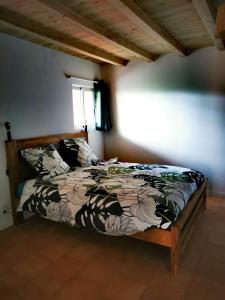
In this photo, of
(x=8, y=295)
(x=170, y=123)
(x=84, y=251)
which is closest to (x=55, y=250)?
(x=84, y=251)

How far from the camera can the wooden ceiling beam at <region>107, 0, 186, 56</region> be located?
200cm

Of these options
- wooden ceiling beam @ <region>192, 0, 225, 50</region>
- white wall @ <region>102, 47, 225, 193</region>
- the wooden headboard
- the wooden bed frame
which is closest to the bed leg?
the wooden bed frame

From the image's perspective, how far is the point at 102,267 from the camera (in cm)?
207

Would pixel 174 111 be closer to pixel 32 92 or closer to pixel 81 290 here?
pixel 32 92

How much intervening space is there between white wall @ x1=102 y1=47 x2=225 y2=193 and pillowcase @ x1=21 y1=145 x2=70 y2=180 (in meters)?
1.81

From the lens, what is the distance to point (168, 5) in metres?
2.19

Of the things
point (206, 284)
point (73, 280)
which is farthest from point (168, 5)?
point (73, 280)

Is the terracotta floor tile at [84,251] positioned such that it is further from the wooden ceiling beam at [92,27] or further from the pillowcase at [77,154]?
the wooden ceiling beam at [92,27]

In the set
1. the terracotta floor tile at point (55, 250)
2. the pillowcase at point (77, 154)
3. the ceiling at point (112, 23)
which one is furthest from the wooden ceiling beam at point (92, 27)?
the terracotta floor tile at point (55, 250)

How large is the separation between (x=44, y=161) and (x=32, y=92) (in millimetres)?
982

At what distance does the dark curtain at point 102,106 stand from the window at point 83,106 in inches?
4.1

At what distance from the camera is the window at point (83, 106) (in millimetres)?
4039

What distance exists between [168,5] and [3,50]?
6.32 feet

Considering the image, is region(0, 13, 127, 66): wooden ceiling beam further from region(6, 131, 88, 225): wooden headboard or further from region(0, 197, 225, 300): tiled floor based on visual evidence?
region(0, 197, 225, 300): tiled floor
